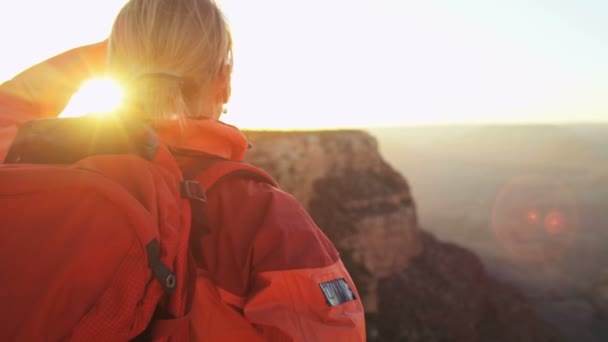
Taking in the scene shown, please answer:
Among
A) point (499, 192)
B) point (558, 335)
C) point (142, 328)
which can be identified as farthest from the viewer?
point (499, 192)

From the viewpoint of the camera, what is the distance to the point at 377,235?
2477 cm

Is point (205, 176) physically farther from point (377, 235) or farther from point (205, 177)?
point (377, 235)

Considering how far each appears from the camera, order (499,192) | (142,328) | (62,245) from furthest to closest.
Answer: (499,192), (142,328), (62,245)

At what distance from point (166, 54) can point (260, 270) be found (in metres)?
0.72

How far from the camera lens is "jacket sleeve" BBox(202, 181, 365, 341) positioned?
1.06 metres

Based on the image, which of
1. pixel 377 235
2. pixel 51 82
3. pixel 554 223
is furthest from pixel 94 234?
pixel 554 223

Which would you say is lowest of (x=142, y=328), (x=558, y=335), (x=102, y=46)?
(x=558, y=335)

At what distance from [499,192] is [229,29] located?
12694 centimetres

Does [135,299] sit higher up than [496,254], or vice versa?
[135,299]

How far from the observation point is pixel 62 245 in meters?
0.88

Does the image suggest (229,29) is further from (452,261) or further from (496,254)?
(496,254)

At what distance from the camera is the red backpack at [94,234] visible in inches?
33.4

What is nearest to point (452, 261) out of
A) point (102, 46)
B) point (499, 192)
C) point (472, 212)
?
point (102, 46)

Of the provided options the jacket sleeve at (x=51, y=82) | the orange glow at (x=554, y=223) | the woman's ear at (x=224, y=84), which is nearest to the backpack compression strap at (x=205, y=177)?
the woman's ear at (x=224, y=84)
